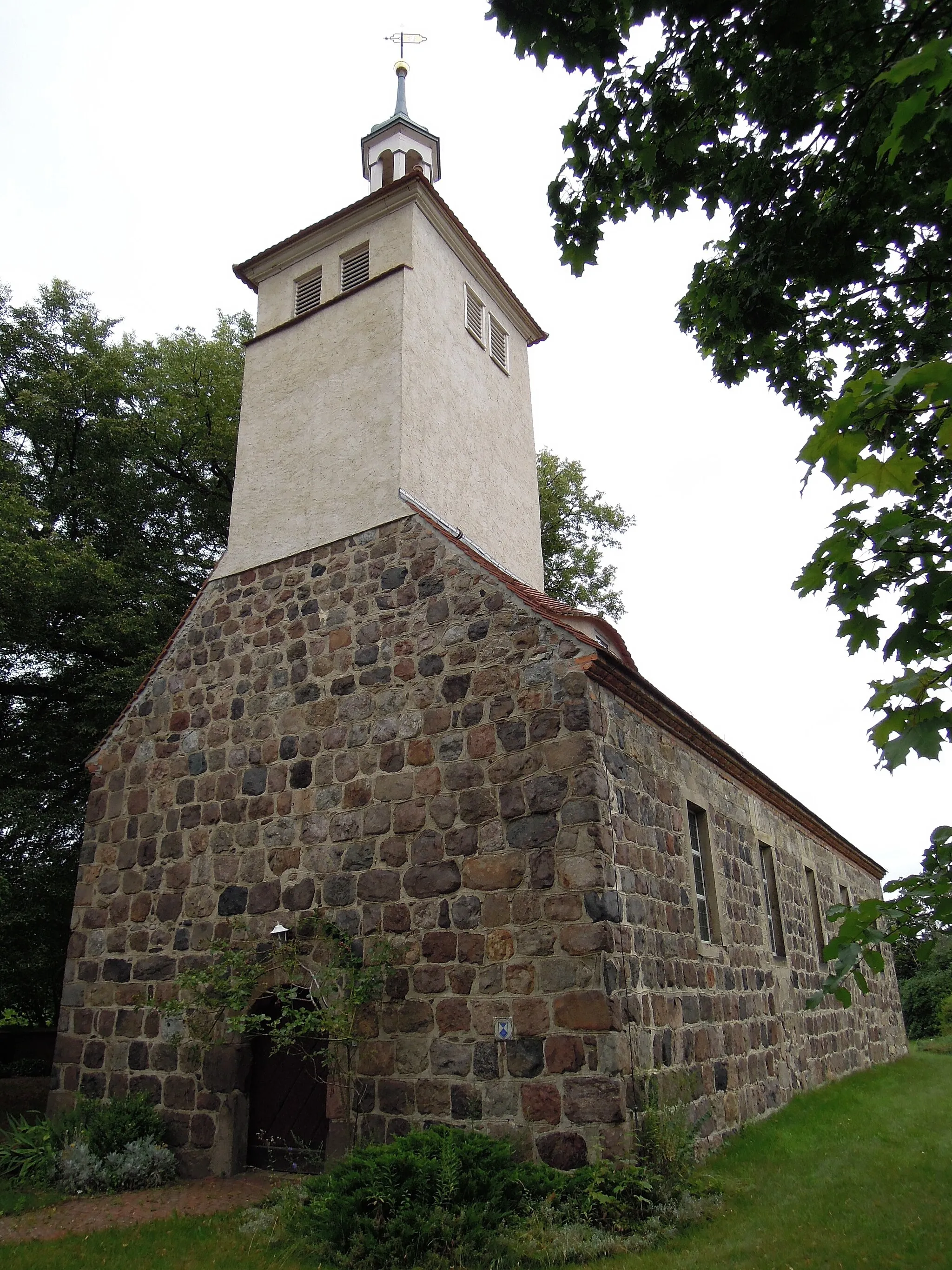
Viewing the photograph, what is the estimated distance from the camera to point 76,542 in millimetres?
16250

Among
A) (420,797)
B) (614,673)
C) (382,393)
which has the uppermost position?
(382,393)

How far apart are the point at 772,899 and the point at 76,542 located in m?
13.0

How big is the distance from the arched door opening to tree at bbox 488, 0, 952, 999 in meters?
6.93

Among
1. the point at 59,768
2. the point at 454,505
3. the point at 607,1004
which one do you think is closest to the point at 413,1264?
the point at 607,1004

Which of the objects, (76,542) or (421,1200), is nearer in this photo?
(421,1200)

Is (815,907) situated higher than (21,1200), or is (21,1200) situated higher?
(815,907)

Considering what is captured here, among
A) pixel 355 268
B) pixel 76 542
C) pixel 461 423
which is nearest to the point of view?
pixel 461 423

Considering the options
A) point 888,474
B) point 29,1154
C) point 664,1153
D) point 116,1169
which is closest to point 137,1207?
point 116,1169

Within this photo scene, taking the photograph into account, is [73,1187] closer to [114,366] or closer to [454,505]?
[454,505]

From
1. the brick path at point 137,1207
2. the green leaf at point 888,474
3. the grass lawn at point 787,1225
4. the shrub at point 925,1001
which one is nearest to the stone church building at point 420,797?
the brick path at point 137,1207

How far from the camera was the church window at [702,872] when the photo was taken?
9727mm

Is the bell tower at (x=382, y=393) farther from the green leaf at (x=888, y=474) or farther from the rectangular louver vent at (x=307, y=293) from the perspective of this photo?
the green leaf at (x=888, y=474)

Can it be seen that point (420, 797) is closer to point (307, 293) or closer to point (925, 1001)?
point (307, 293)

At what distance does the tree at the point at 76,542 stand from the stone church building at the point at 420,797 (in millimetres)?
3540
